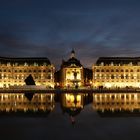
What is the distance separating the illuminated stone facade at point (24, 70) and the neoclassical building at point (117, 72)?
20.5 metres

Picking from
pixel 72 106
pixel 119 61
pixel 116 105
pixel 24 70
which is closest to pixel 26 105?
pixel 72 106

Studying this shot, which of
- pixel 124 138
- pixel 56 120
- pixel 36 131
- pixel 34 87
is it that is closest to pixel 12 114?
pixel 56 120

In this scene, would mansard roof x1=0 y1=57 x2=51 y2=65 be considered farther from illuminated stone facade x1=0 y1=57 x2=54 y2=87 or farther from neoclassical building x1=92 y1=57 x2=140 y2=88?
neoclassical building x1=92 y1=57 x2=140 y2=88

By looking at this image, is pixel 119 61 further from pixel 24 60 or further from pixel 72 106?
pixel 72 106

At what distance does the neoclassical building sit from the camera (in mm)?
144125

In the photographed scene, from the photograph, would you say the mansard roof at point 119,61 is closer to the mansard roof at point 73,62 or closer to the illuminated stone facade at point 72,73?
the illuminated stone facade at point 72,73

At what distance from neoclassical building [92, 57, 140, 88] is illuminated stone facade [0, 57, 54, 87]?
20467mm

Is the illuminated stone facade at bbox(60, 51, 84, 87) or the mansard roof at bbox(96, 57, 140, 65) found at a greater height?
the mansard roof at bbox(96, 57, 140, 65)

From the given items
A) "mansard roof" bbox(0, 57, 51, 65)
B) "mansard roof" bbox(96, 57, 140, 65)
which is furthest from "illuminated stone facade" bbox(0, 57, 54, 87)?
"mansard roof" bbox(96, 57, 140, 65)

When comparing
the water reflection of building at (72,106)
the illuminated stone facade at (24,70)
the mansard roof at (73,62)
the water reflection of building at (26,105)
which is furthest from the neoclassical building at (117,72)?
the water reflection of building at (26,105)

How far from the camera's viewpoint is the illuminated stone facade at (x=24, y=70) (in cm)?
14050

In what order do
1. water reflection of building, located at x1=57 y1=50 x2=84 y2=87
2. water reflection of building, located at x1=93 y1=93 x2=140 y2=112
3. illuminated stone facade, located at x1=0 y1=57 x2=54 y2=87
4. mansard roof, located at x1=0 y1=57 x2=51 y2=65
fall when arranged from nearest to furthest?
1. water reflection of building, located at x1=93 y1=93 x2=140 y2=112
2. illuminated stone facade, located at x1=0 y1=57 x2=54 y2=87
3. mansard roof, located at x1=0 y1=57 x2=51 y2=65
4. water reflection of building, located at x1=57 y1=50 x2=84 y2=87

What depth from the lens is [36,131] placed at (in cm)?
2267

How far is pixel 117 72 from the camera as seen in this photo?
144 meters
